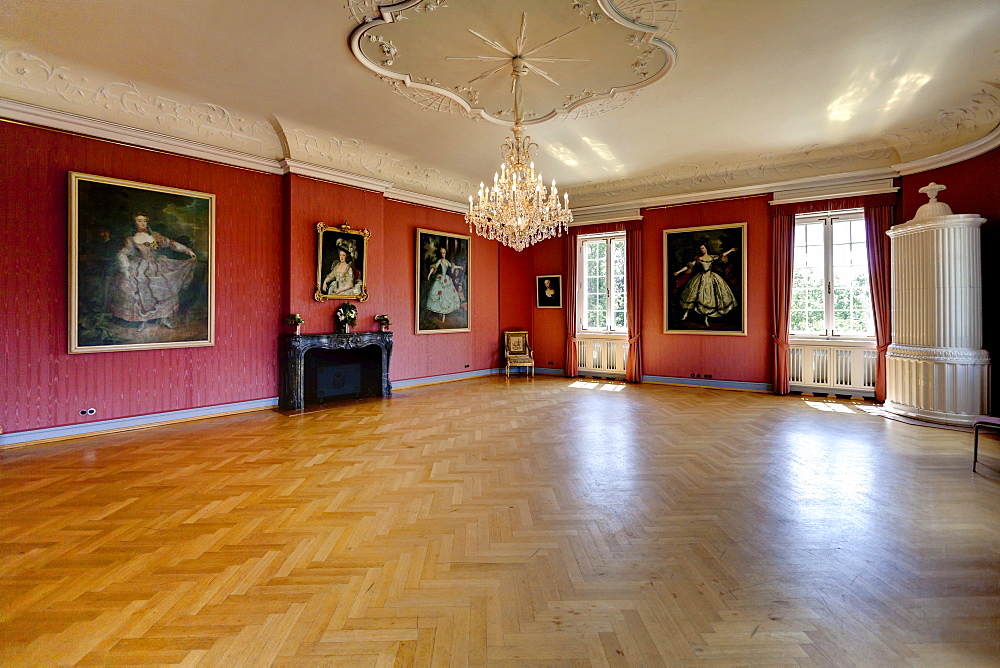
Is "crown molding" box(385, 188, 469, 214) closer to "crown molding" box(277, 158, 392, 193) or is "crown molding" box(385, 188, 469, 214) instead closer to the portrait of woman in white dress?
"crown molding" box(277, 158, 392, 193)

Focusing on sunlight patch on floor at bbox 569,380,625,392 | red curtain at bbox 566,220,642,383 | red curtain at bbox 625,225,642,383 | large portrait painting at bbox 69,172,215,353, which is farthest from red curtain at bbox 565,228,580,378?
large portrait painting at bbox 69,172,215,353

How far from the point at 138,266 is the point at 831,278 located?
10000mm

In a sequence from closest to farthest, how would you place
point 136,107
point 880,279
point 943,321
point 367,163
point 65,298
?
point 65,298
point 136,107
point 943,321
point 880,279
point 367,163

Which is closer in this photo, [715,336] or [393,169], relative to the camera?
[393,169]

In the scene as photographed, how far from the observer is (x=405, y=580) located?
7.93 ft

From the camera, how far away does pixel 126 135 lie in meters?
5.54

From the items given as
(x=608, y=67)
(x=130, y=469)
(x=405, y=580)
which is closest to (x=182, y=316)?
(x=130, y=469)

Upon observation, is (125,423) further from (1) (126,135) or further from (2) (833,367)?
(2) (833,367)

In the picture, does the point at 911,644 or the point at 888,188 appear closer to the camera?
the point at 911,644

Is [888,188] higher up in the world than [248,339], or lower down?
higher up

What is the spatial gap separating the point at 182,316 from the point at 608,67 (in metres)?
5.86

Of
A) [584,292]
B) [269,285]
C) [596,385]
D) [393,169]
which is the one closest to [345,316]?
[269,285]

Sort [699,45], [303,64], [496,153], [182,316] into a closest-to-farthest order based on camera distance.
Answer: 1. [699,45]
2. [303,64]
3. [182,316]
4. [496,153]

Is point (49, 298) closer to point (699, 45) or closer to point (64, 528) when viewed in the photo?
point (64, 528)
